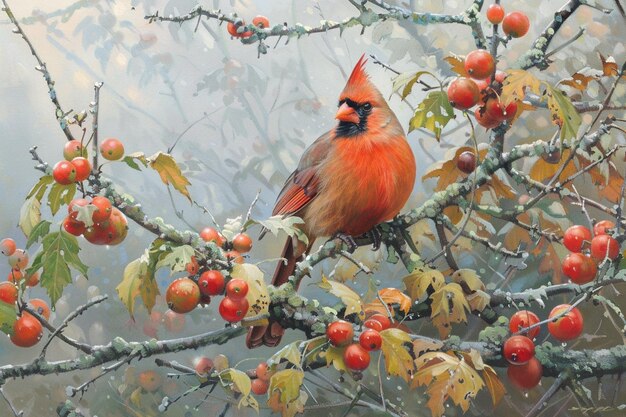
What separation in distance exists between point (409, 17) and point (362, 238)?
0.48 meters

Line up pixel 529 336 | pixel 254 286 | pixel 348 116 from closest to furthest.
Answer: pixel 254 286
pixel 529 336
pixel 348 116

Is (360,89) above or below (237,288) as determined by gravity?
above

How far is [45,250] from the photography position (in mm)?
1529

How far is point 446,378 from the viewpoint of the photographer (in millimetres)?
1587

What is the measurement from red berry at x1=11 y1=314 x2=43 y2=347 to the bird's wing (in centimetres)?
52

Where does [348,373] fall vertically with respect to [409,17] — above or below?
below

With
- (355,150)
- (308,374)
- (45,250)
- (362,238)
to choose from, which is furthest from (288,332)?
(45,250)

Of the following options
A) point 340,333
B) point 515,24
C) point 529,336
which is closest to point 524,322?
point 529,336

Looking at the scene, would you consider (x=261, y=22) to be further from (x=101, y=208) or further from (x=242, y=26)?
(x=101, y=208)

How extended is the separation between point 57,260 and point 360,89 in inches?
27.2

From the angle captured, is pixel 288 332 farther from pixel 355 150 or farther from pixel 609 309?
pixel 609 309

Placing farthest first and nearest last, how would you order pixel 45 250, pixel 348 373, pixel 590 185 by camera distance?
pixel 590 185
pixel 348 373
pixel 45 250

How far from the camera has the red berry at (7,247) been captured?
176 centimetres

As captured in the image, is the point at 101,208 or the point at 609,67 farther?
the point at 609,67
